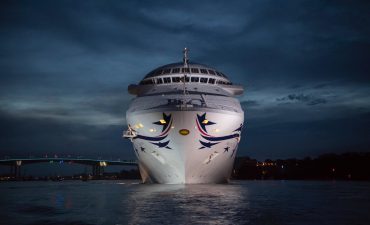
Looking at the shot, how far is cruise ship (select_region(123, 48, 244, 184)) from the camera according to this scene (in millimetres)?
31500

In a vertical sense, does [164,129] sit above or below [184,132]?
above

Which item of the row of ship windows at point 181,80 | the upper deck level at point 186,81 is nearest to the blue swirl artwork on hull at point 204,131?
→ the upper deck level at point 186,81

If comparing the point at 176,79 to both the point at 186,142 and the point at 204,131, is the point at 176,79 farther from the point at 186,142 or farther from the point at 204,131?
the point at 186,142

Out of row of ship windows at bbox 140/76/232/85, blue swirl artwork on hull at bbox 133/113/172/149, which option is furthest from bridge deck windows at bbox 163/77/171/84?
blue swirl artwork on hull at bbox 133/113/172/149

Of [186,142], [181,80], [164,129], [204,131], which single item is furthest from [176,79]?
[186,142]

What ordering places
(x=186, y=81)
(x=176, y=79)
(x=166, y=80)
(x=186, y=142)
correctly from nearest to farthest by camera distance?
(x=186, y=142), (x=186, y=81), (x=176, y=79), (x=166, y=80)

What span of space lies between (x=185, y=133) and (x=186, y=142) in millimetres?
715

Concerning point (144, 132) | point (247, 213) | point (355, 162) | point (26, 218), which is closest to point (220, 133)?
point (144, 132)

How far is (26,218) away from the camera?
42.3 feet

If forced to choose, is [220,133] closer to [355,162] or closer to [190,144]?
[190,144]

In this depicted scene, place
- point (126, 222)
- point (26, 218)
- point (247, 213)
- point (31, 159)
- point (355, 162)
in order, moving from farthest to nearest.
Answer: point (31, 159), point (355, 162), point (247, 213), point (26, 218), point (126, 222)

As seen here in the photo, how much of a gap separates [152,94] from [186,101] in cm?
509

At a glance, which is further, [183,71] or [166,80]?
[166,80]

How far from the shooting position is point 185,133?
3117 centimetres
